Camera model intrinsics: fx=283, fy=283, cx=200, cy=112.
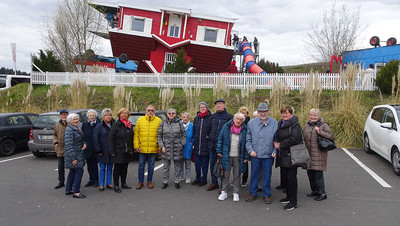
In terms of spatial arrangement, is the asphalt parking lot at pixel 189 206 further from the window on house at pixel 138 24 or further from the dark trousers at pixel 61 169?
the window on house at pixel 138 24

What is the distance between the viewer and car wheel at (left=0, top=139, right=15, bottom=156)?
926cm

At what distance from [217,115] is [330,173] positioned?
3423 mm

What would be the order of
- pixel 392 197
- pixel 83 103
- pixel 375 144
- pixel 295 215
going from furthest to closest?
1. pixel 83 103
2. pixel 375 144
3. pixel 392 197
4. pixel 295 215

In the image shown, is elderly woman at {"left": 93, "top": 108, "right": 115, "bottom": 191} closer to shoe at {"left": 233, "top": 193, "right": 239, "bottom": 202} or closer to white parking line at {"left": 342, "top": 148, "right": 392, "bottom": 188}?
shoe at {"left": 233, "top": 193, "right": 239, "bottom": 202}

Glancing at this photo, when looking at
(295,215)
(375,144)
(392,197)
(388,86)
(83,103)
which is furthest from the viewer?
(83,103)

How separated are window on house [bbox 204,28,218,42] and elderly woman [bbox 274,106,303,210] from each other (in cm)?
2341

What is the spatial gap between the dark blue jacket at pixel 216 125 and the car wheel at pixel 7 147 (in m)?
7.60

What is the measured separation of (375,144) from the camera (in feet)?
26.3

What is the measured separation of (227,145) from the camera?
5086 mm

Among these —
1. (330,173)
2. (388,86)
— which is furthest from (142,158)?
(388,86)

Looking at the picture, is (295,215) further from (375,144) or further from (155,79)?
(155,79)

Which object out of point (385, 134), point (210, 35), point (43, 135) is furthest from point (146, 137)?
point (210, 35)

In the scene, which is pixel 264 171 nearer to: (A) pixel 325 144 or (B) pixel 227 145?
(B) pixel 227 145

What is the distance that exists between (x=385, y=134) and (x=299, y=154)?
414cm
